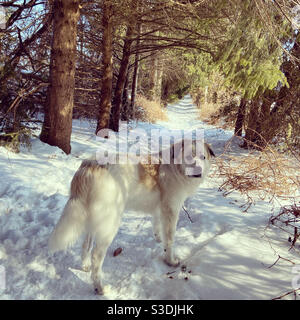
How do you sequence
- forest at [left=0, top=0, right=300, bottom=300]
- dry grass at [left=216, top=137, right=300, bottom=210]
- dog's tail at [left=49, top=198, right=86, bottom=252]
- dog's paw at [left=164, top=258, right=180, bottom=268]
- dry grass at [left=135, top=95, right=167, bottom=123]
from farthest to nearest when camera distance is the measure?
dry grass at [left=135, top=95, right=167, bottom=123] < dry grass at [left=216, top=137, right=300, bottom=210] < dog's paw at [left=164, top=258, right=180, bottom=268] < forest at [left=0, top=0, right=300, bottom=300] < dog's tail at [left=49, top=198, right=86, bottom=252]

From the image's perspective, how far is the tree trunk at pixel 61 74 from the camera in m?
4.68

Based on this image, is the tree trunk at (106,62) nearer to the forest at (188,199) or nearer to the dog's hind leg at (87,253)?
the forest at (188,199)

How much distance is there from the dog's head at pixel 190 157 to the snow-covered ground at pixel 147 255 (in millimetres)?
970

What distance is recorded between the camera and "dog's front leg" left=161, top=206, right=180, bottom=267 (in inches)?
108

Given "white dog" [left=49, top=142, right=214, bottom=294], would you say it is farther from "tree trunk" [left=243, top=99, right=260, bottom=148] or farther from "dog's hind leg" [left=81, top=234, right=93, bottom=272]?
"tree trunk" [left=243, top=99, right=260, bottom=148]

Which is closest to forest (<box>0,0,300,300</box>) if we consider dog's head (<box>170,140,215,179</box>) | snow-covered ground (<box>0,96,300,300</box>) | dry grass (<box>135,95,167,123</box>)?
snow-covered ground (<box>0,96,300,300</box>)

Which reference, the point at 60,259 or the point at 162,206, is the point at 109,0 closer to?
the point at 162,206

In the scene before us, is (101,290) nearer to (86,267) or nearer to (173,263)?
(86,267)

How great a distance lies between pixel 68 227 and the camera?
2115 mm

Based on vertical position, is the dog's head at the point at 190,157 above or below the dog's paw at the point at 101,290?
above

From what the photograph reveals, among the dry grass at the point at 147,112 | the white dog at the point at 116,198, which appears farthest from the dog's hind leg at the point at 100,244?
the dry grass at the point at 147,112

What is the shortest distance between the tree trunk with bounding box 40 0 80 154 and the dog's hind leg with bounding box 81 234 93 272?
327 cm

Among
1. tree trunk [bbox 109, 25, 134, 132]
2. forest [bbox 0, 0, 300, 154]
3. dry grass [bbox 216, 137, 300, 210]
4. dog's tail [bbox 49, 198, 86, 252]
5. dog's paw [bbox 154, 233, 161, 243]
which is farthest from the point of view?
tree trunk [bbox 109, 25, 134, 132]
